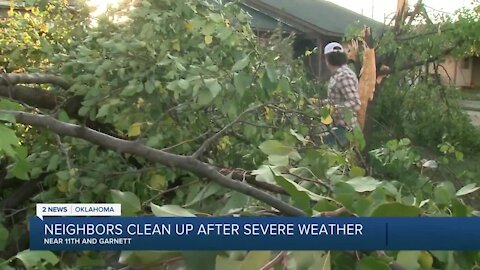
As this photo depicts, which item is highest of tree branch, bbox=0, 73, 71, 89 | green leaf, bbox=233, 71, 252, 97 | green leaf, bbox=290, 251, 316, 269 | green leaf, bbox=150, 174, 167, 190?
green leaf, bbox=233, 71, 252, 97

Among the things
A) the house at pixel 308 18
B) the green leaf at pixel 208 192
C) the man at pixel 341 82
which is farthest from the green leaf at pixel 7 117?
the house at pixel 308 18

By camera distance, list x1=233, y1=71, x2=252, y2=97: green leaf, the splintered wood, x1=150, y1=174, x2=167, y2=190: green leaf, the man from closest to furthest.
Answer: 1. x1=233, y1=71, x2=252, y2=97: green leaf
2. x1=150, y1=174, x2=167, y2=190: green leaf
3. the man
4. the splintered wood

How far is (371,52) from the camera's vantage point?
657 centimetres

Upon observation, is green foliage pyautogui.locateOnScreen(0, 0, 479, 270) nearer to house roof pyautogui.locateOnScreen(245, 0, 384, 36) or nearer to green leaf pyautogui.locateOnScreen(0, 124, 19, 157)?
green leaf pyautogui.locateOnScreen(0, 124, 19, 157)

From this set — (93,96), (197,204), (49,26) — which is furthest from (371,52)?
(197,204)

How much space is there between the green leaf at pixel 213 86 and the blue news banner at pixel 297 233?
70 cm

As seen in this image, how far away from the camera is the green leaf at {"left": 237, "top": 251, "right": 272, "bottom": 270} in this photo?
0.98 meters

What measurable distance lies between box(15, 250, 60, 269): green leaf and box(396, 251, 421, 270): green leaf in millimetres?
604

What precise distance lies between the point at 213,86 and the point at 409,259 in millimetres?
931

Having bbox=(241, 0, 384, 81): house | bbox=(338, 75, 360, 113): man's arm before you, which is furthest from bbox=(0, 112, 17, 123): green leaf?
bbox=(241, 0, 384, 81): house

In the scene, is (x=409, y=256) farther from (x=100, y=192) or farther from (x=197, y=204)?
(x=100, y=192)

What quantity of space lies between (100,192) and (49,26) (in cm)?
129

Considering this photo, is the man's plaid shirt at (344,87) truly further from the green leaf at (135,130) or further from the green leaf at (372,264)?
the green leaf at (372,264)

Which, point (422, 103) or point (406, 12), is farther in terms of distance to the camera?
point (422, 103)
